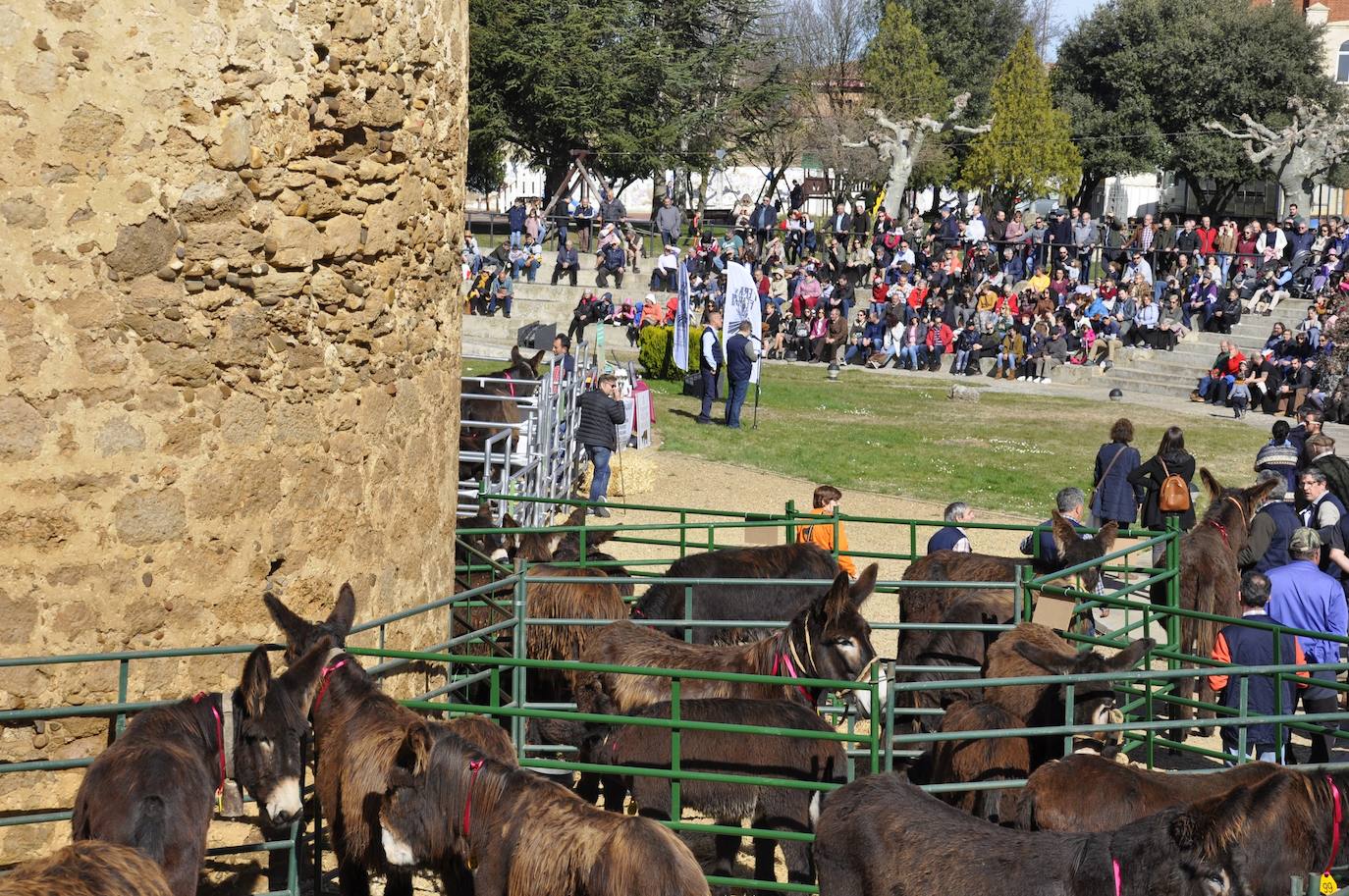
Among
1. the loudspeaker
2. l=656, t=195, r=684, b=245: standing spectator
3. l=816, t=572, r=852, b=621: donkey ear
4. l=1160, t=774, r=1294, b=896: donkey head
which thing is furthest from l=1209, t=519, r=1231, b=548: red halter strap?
l=656, t=195, r=684, b=245: standing spectator

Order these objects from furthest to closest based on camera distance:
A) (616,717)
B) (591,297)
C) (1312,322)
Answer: (591,297), (1312,322), (616,717)

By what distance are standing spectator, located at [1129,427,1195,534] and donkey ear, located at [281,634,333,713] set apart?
10006mm

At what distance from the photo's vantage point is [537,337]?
28.8 metres

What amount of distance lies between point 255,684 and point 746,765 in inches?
101

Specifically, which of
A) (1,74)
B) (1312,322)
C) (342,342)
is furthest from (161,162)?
(1312,322)

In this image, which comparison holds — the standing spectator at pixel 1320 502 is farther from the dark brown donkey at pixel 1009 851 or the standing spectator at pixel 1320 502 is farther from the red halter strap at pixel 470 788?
the red halter strap at pixel 470 788

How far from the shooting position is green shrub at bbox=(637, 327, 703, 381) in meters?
31.8

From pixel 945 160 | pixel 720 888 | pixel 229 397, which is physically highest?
pixel 945 160

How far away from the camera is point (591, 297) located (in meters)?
37.5

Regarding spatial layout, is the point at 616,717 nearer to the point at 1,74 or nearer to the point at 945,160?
the point at 1,74

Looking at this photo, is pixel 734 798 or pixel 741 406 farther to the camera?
pixel 741 406

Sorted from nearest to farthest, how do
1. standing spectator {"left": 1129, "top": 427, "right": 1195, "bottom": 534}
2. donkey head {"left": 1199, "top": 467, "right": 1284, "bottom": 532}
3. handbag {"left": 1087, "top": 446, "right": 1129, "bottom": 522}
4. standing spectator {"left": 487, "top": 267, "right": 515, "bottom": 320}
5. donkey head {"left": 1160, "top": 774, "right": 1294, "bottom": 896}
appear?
donkey head {"left": 1160, "top": 774, "right": 1294, "bottom": 896}
donkey head {"left": 1199, "top": 467, "right": 1284, "bottom": 532}
standing spectator {"left": 1129, "top": 427, "right": 1195, "bottom": 534}
handbag {"left": 1087, "top": 446, "right": 1129, "bottom": 522}
standing spectator {"left": 487, "top": 267, "right": 515, "bottom": 320}

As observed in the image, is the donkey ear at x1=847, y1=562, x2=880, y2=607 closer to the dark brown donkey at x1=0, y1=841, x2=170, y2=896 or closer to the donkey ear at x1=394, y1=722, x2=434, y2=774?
the donkey ear at x1=394, y1=722, x2=434, y2=774

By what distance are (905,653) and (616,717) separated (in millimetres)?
3885
